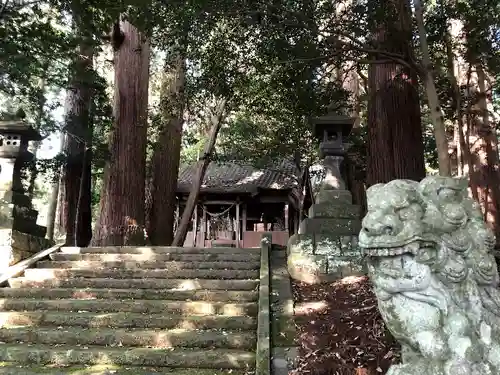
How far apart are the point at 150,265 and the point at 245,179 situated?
560 inches

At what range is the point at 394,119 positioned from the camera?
7852 mm

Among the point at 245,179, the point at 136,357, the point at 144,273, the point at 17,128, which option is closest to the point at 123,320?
the point at 136,357

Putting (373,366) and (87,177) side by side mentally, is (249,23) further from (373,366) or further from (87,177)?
(87,177)

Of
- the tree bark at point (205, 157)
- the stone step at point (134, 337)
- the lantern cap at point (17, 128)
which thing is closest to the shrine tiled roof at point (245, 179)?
the tree bark at point (205, 157)

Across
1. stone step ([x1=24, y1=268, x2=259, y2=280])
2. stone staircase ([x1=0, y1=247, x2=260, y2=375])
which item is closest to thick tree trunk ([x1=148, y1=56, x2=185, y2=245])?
stone staircase ([x1=0, y1=247, x2=260, y2=375])

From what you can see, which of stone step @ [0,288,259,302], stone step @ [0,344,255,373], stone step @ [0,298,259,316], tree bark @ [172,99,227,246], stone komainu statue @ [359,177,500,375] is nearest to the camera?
stone komainu statue @ [359,177,500,375]

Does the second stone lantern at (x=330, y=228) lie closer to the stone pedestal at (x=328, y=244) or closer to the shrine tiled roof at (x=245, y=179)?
the stone pedestal at (x=328, y=244)

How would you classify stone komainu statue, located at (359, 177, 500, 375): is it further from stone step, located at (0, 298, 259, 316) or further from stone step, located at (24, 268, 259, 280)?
stone step, located at (24, 268, 259, 280)

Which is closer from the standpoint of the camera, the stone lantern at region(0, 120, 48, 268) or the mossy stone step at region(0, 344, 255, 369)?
the mossy stone step at region(0, 344, 255, 369)

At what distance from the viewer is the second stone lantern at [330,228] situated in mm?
6617

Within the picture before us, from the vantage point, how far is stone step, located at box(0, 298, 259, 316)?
5715 mm

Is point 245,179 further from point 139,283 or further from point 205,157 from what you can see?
point 139,283

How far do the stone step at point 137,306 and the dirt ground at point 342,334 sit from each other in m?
0.75

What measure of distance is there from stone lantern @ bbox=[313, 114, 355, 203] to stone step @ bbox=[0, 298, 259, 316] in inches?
92.4
